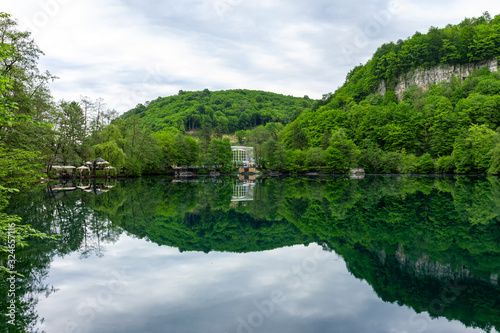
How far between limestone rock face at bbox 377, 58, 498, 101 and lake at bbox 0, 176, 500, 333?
95.6 metres

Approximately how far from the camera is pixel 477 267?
6965mm

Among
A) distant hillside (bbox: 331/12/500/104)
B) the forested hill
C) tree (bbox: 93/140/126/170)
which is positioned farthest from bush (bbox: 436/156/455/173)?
the forested hill

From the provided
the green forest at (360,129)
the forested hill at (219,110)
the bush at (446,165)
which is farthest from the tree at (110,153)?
the forested hill at (219,110)

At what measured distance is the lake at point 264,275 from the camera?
4.92m

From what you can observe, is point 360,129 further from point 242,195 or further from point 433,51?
point 242,195

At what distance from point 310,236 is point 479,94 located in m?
81.1

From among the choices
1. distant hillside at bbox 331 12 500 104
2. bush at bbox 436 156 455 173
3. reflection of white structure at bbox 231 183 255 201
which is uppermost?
distant hillside at bbox 331 12 500 104

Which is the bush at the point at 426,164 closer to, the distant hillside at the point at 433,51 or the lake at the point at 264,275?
the distant hillside at the point at 433,51

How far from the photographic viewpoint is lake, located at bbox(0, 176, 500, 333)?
4922 mm

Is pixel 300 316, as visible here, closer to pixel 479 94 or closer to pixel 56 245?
pixel 56 245

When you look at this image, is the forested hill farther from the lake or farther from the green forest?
the lake

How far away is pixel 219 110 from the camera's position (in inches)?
6580

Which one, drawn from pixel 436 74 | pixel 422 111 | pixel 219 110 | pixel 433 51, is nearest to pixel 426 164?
pixel 422 111

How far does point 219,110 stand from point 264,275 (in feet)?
537
